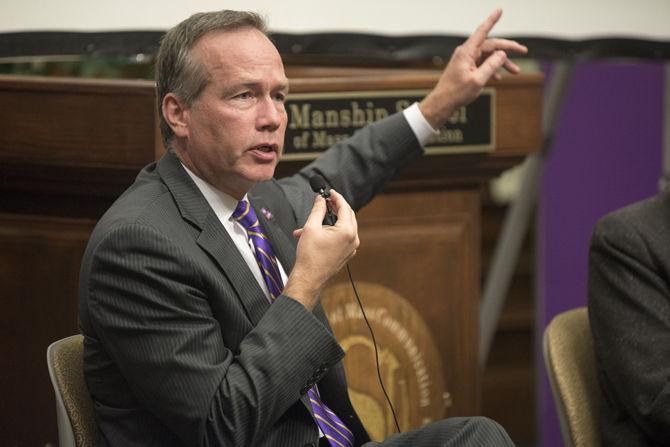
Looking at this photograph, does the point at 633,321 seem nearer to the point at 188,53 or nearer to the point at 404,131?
the point at 404,131

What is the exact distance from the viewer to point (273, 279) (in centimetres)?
206

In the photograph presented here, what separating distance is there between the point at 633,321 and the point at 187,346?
3.40ft

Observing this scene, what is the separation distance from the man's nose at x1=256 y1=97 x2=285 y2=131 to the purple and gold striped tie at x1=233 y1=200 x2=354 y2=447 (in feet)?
0.58

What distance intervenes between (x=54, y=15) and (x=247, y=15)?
31.4 inches

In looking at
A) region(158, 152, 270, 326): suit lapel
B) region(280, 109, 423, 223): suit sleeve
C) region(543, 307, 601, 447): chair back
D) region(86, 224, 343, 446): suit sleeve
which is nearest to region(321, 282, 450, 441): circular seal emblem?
region(280, 109, 423, 223): suit sleeve

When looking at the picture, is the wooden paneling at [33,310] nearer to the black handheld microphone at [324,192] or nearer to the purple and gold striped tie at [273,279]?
the purple and gold striped tie at [273,279]

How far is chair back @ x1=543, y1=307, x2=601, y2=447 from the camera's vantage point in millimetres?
2320

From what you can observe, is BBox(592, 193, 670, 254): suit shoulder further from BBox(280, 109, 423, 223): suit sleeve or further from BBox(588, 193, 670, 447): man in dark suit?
BBox(280, 109, 423, 223): suit sleeve

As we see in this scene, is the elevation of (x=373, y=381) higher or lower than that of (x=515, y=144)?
lower

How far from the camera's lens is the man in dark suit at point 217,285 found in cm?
181

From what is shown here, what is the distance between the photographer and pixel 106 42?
107 inches

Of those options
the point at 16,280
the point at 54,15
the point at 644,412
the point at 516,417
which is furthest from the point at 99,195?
the point at 516,417

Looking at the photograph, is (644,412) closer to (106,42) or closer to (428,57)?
(428,57)

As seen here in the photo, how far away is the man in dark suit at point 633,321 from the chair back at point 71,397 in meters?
1.09
